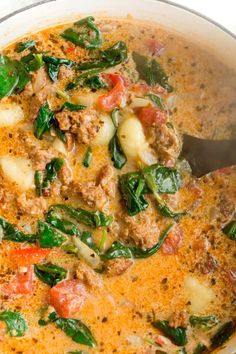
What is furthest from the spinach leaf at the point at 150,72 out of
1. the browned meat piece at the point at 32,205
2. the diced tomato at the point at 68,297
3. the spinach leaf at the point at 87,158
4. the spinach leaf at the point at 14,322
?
the spinach leaf at the point at 14,322

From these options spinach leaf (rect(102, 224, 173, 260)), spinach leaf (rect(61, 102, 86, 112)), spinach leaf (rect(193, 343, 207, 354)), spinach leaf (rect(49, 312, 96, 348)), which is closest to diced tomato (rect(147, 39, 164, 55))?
spinach leaf (rect(61, 102, 86, 112))

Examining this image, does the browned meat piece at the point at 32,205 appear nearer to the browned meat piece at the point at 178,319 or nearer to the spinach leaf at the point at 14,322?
the spinach leaf at the point at 14,322

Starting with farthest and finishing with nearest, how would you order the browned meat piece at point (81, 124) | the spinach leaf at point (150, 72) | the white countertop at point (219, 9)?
1. the white countertop at point (219, 9)
2. the spinach leaf at point (150, 72)
3. the browned meat piece at point (81, 124)

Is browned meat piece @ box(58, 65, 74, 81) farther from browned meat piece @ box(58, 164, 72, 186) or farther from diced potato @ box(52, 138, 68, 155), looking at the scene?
browned meat piece @ box(58, 164, 72, 186)

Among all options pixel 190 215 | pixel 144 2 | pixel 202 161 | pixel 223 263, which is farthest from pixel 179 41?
pixel 223 263

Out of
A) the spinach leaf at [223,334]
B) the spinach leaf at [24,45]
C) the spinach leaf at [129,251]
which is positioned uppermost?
the spinach leaf at [24,45]

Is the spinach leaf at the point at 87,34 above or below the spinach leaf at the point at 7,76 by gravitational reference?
above
